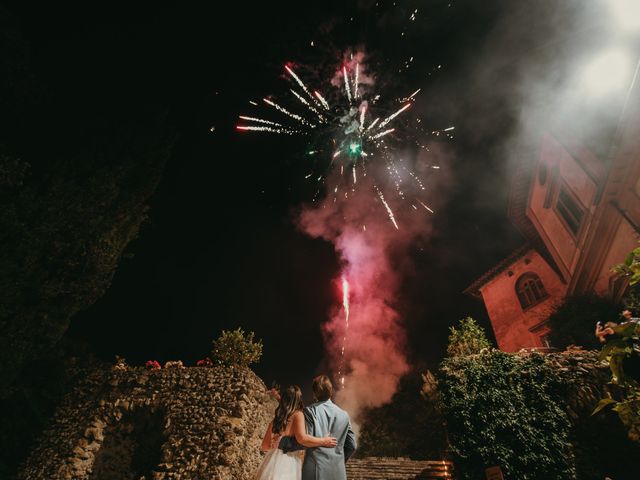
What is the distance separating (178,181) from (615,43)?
16.8 m

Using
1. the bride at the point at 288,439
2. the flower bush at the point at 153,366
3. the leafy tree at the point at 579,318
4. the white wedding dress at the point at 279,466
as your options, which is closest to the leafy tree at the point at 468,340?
the leafy tree at the point at 579,318

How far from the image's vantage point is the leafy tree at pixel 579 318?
1030cm

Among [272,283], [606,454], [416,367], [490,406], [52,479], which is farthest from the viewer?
[416,367]

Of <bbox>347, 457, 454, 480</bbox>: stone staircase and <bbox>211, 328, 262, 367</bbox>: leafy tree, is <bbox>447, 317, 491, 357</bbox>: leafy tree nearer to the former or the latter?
<bbox>347, 457, 454, 480</bbox>: stone staircase

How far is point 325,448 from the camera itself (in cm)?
304

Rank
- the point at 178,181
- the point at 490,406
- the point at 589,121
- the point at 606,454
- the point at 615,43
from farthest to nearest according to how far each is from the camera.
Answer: the point at 178,181, the point at 589,121, the point at 615,43, the point at 490,406, the point at 606,454

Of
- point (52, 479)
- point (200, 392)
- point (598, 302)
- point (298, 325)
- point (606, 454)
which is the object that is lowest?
point (52, 479)

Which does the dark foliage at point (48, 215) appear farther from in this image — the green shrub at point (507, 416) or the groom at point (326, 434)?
the green shrub at point (507, 416)

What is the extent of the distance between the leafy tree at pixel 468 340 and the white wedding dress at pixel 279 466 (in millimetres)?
7688

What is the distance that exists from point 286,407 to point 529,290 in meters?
15.6

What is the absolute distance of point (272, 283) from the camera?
66.0 ft

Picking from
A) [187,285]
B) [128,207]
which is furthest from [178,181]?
[187,285]

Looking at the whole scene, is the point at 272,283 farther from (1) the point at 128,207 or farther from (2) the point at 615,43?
(2) the point at 615,43

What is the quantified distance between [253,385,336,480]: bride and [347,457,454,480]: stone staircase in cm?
566
